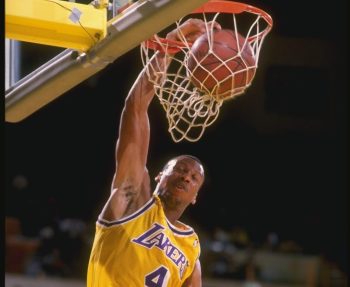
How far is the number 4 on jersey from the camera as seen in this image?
387 centimetres

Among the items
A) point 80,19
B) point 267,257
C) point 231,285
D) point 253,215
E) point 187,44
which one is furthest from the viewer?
point 253,215

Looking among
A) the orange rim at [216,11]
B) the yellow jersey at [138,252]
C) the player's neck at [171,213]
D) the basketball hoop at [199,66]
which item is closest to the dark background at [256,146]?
the player's neck at [171,213]

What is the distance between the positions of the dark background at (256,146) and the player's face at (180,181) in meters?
5.28

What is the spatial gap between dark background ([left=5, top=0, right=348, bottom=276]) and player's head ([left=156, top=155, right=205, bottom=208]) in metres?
5.27

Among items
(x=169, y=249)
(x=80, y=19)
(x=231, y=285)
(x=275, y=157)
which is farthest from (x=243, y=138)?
(x=80, y=19)

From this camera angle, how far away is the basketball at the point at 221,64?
3498 mm

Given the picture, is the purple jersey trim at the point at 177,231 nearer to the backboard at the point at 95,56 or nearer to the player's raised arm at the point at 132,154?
the player's raised arm at the point at 132,154

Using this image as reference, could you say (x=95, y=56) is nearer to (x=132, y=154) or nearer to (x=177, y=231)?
(x=132, y=154)

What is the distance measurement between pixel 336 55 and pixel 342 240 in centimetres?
230

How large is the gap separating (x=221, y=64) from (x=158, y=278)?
108 cm

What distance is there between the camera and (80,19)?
307 cm

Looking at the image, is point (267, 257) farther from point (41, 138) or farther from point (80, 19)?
point (80, 19)

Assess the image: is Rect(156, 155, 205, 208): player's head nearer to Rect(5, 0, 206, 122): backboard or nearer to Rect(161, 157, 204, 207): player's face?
Rect(161, 157, 204, 207): player's face

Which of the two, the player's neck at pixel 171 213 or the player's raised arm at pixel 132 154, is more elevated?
the player's raised arm at pixel 132 154
